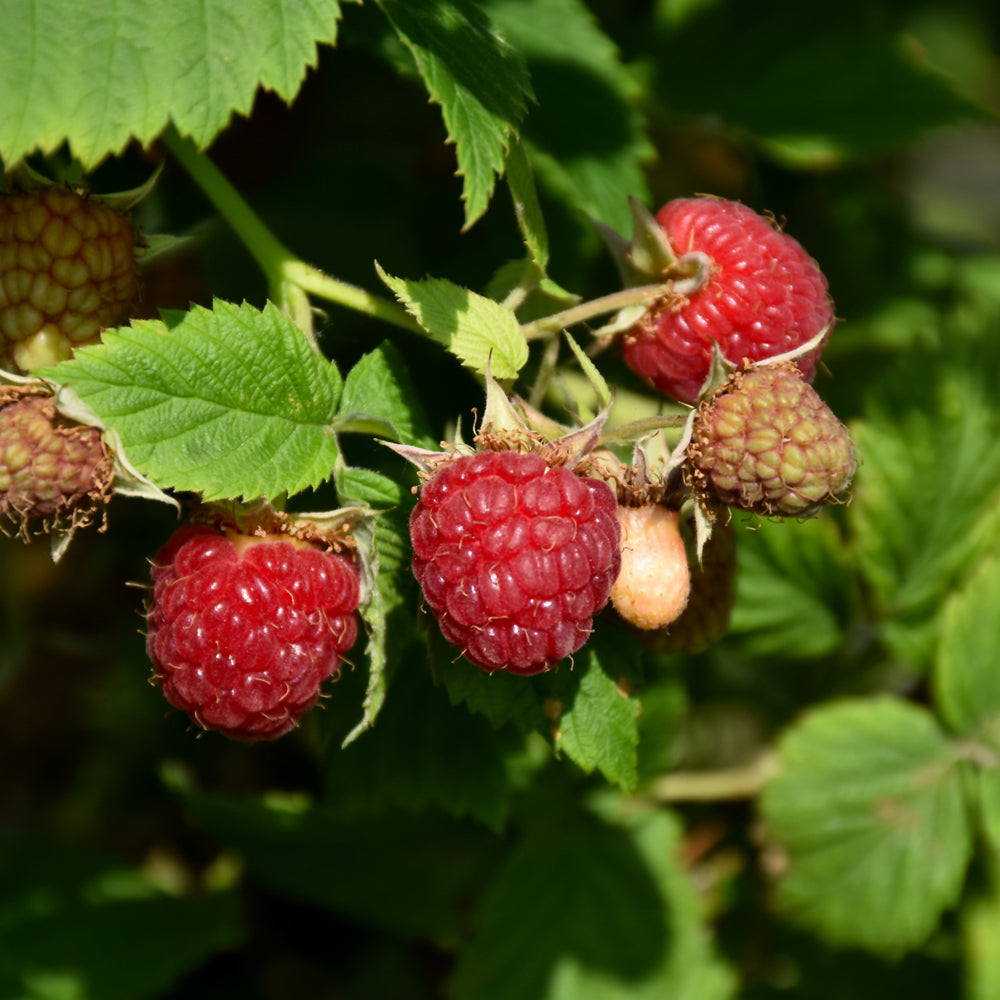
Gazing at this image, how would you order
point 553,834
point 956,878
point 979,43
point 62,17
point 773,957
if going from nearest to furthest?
point 62,17 < point 956,878 < point 553,834 < point 773,957 < point 979,43

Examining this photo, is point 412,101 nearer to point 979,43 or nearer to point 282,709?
point 282,709

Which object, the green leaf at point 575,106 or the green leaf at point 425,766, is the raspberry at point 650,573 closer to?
the green leaf at point 425,766

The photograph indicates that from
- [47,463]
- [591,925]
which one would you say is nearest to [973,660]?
[591,925]

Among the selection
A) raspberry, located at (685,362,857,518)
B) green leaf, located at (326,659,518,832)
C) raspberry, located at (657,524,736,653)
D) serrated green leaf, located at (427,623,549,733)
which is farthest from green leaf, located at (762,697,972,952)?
raspberry, located at (685,362,857,518)

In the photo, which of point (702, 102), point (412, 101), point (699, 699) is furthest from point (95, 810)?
point (702, 102)

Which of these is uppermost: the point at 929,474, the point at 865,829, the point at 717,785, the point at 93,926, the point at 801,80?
the point at 801,80

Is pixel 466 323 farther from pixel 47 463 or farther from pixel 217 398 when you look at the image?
pixel 47 463
